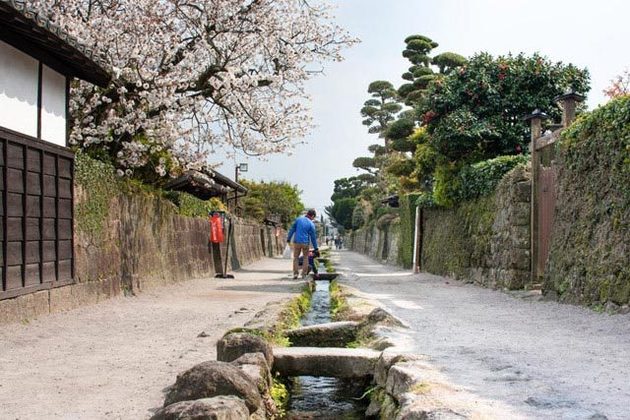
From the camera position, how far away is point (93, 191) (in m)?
9.84

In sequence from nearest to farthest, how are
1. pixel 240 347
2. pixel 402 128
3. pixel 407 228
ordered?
1. pixel 240 347
2. pixel 407 228
3. pixel 402 128

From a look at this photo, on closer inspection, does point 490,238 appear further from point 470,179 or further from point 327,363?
point 327,363

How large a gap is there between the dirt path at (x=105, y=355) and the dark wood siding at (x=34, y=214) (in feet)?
1.85

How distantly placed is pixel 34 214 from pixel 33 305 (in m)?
1.13

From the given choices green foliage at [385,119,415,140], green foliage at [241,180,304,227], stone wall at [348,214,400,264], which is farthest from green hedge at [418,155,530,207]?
green foliage at [241,180,304,227]

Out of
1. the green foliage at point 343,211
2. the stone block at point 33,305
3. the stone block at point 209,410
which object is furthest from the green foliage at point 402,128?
the green foliage at point 343,211

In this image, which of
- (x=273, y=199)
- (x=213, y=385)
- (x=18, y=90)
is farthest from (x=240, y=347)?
(x=273, y=199)

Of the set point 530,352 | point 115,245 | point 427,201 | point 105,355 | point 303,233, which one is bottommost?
point 105,355

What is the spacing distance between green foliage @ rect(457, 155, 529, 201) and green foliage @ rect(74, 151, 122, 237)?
779 centimetres

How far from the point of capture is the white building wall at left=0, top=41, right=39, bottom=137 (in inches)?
285

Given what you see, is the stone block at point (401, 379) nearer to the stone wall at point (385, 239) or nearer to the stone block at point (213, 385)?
the stone block at point (213, 385)

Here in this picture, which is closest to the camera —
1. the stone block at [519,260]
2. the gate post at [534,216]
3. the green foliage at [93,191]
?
the green foliage at [93,191]

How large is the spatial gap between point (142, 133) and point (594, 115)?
928 centimetres

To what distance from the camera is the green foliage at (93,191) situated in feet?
30.6
